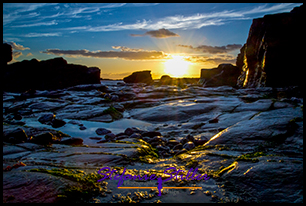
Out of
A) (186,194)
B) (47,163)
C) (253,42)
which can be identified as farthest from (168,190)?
(253,42)

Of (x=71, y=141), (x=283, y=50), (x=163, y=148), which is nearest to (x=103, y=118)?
(x=71, y=141)

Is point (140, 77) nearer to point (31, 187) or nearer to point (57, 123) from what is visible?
point (57, 123)

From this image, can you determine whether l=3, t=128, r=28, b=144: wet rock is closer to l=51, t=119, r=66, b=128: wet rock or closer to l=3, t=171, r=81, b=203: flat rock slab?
l=51, t=119, r=66, b=128: wet rock

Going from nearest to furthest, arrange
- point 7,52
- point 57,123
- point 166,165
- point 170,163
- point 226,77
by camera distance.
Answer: point 166,165
point 170,163
point 57,123
point 7,52
point 226,77

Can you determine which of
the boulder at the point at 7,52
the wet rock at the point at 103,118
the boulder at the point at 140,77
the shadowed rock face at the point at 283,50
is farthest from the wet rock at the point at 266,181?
the boulder at the point at 140,77

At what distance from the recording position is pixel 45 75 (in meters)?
59.7

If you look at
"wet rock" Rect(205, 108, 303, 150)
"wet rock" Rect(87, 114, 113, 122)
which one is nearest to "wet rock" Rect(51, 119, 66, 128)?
"wet rock" Rect(87, 114, 113, 122)

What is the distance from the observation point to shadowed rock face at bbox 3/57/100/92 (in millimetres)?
56719

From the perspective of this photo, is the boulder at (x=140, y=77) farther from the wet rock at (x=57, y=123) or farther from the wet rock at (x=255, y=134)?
the wet rock at (x=255, y=134)

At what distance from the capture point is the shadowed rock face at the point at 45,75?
5672cm

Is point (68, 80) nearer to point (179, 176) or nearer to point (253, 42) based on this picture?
point (253, 42)

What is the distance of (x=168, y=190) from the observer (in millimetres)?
2496

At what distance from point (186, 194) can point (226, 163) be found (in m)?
1.27

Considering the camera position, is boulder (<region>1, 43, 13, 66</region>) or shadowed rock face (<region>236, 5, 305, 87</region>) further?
boulder (<region>1, 43, 13, 66</region>)
